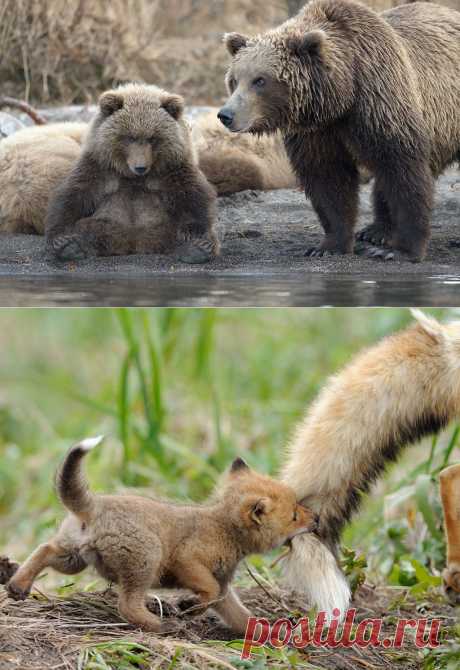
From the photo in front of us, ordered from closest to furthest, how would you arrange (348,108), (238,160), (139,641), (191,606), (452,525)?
(139,641)
(191,606)
(452,525)
(348,108)
(238,160)

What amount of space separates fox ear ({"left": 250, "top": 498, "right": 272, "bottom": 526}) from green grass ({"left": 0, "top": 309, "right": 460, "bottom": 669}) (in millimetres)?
714

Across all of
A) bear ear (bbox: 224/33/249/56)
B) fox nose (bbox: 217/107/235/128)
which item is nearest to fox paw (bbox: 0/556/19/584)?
fox nose (bbox: 217/107/235/128)

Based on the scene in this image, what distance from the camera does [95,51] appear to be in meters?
11.9

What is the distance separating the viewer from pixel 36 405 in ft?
22.0

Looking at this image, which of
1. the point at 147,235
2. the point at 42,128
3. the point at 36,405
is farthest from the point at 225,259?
the point at 42,128

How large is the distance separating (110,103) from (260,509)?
10.6 feet

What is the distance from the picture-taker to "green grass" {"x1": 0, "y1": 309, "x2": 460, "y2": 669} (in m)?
5.23

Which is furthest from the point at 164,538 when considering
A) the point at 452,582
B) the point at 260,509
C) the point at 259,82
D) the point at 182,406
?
the point at 259,82

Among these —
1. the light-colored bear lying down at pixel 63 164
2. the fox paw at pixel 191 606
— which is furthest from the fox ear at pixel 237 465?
the light-colored bear lying down at pixel 63 164

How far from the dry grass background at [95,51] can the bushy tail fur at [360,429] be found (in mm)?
7651

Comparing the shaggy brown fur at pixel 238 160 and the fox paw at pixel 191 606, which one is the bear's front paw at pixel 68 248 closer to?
the shaggy brown fur at pixel 238 160

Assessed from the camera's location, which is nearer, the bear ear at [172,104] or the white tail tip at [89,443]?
the white tail tip at [89,443]

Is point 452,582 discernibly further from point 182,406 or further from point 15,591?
→ point 182,406

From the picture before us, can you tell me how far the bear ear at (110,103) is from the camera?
6699 mm
